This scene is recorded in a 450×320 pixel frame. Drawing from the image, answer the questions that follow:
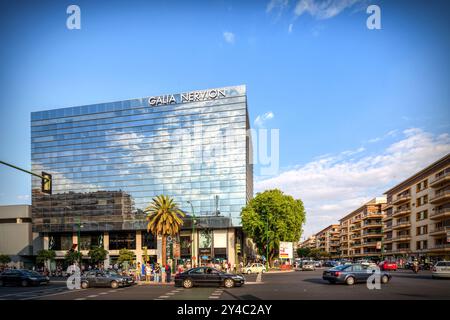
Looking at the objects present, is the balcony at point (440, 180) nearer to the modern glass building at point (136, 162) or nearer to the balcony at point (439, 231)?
the balcony at point (439, 231)

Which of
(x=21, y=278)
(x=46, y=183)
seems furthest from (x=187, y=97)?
(x=46, y=183)

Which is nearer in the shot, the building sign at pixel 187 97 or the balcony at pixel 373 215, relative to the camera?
the building sign at pixel 187 97

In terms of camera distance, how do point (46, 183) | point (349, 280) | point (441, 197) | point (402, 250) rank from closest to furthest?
point (46, 183) < point (349, 280) < point (441, 197) < point (402, 250)

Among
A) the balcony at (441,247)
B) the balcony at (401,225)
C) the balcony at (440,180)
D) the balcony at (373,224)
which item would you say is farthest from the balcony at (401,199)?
the balcony at (373,224)

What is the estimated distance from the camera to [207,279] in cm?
2684

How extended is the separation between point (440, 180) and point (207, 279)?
56903 mm

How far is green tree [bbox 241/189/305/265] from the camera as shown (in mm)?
68688

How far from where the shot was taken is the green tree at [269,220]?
68.7 meters

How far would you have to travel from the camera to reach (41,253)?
7488 cm

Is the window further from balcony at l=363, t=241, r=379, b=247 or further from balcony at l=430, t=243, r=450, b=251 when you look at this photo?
balcony at l=363, t=241, r=379, b=247

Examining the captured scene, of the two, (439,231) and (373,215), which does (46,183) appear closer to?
(439,231)

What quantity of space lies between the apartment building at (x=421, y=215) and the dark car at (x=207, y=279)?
43647mm

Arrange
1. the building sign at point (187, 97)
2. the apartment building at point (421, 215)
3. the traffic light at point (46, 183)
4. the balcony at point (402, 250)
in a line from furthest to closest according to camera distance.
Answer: the balcony at point (402, 250)
the building sign at point (187, 97)
the apartment building at point (421, 215)
the traffic light at point (46, 183)
